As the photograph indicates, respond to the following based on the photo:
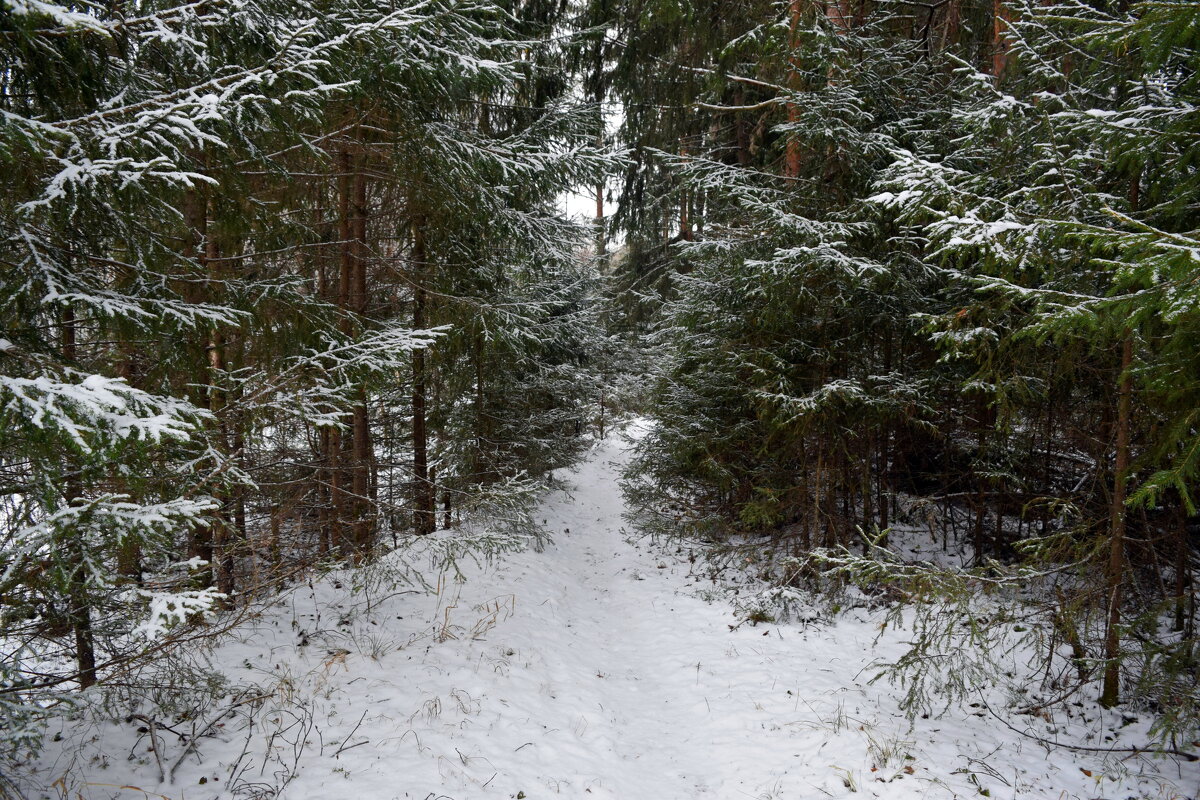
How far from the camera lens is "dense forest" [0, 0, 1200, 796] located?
3.34 metres

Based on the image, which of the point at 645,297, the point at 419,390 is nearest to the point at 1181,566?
the point at 645,297

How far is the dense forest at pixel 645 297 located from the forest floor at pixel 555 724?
1.35 feet

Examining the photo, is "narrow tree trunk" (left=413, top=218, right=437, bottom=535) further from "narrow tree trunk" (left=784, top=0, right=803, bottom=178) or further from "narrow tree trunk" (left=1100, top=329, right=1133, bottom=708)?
"narrow tree trunk" (left=1100, top=329, right=1133, bottom=708)

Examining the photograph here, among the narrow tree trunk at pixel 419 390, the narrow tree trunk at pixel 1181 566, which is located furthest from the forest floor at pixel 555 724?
the narrow tree trunk at pixel 419 390

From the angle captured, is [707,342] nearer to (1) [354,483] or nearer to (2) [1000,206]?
(2) [1000,206]

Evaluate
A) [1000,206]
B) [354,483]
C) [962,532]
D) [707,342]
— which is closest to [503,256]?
[707,342]

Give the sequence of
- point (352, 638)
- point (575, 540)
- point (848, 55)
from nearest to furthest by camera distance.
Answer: point (352, 638) < point (848, 55) < point (575, 540)

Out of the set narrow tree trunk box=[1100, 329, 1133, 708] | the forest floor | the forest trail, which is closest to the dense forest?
narrow tree trunk box=[1100, 329, 1133, 708]

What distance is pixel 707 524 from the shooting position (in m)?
9.99

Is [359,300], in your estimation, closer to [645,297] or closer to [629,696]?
[645,297]

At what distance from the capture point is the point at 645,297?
1130 centimetres

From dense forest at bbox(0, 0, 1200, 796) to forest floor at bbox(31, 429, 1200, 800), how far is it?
0.41 metres

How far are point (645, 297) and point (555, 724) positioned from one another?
7.90m

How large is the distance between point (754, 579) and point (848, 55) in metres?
7.80
